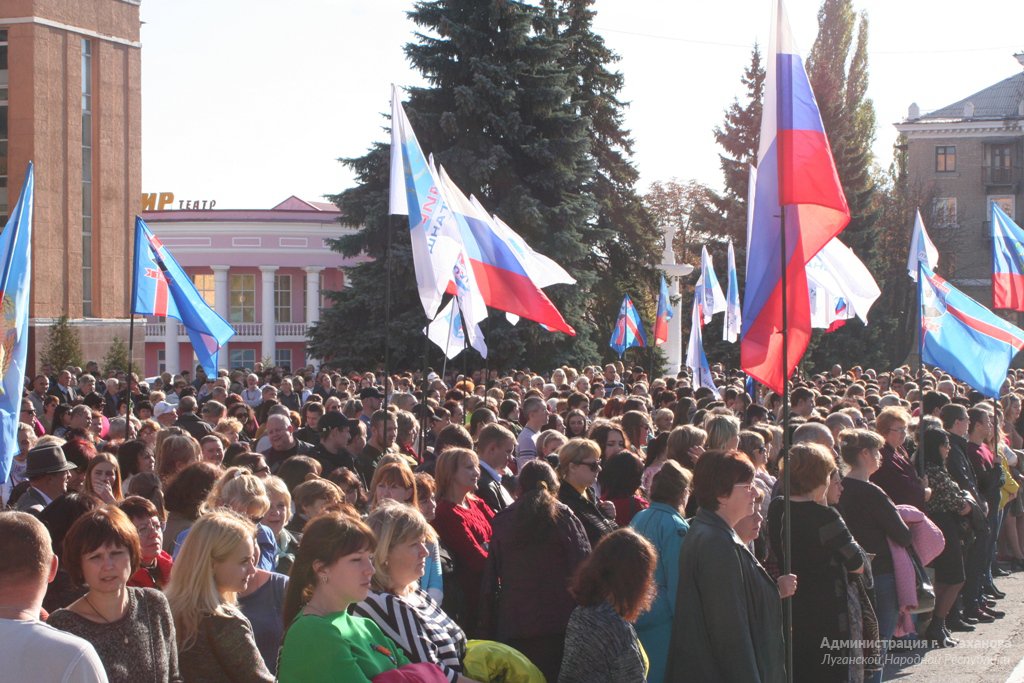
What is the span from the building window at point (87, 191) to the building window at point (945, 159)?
48209 millimetres

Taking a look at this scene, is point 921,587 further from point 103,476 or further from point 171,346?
point 171,346

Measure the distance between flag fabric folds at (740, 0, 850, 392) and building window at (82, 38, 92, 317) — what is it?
110 ft

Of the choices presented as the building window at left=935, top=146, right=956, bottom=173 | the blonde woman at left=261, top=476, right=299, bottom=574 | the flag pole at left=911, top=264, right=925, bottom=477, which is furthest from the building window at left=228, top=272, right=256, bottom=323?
the blonde woman at left=261, top=476, right=299, bottom=574

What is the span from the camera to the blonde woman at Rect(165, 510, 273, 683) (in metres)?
4.37

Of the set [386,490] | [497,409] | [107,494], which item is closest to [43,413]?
[497,409]

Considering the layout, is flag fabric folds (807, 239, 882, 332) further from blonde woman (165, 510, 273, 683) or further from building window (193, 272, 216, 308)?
building window (193, 272, 216, 308)

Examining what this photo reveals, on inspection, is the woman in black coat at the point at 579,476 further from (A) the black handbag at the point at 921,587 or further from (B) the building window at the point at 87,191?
(B) the building window at the point at 87,191

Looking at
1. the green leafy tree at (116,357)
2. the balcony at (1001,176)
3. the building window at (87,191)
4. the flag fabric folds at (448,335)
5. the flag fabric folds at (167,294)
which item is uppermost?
the balcony at (1001,176)

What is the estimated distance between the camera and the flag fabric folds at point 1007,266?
51.6 ft

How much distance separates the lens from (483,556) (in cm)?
686

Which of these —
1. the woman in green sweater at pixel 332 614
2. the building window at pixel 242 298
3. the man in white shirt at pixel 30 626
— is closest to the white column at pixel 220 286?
the building window at pixel 242 298

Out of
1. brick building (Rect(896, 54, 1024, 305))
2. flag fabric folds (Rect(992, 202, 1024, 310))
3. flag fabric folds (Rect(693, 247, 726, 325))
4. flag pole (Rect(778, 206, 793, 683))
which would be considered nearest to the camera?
flag pole (Rect(778, 206, 793, 683))

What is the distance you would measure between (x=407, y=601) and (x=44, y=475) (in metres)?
3.07

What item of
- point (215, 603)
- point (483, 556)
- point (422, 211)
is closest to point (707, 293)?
point (422, 211)
